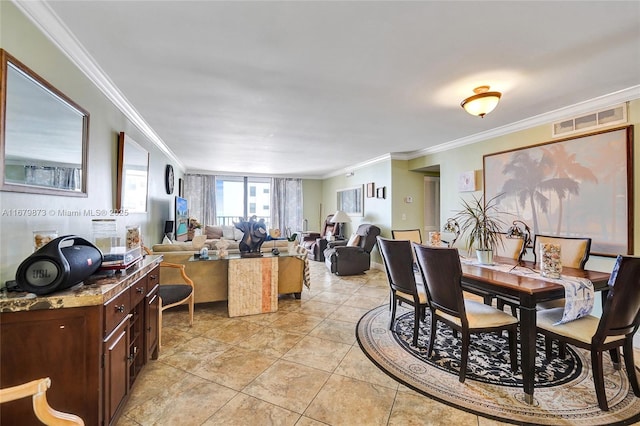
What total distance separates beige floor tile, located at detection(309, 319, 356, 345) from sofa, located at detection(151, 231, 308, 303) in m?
0.93

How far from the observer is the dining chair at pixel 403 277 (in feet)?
8.67

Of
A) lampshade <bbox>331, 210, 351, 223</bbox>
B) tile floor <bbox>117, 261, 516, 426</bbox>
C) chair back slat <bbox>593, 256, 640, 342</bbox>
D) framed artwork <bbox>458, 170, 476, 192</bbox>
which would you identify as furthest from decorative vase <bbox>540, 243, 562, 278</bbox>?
lampshade <bbox>331, 210, 351, 223</bbox>

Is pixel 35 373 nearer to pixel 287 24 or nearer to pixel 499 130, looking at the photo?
pixel 287 24

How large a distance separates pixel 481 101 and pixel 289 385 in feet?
9.77

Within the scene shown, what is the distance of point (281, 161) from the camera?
21.4 feet

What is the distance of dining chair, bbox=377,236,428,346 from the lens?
2643 mm

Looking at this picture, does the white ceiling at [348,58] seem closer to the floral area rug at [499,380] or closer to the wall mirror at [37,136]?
the wall mirror at [37,136]

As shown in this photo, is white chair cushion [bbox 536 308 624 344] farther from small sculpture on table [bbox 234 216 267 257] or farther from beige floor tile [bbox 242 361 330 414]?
small sculpture on table [bbox 234 216 267 257]

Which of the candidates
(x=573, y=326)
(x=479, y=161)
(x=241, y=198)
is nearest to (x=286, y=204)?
(x=241, y=198)

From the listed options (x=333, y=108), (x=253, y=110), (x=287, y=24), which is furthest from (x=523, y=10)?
(x=253, y=110)

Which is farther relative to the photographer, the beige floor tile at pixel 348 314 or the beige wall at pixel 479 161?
the beige floor tile at pixel 348 314

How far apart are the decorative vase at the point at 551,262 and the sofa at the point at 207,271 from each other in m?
2.64

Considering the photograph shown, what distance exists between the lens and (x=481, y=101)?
2619 mm

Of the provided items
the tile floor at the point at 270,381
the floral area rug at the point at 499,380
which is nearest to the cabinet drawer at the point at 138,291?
the tile floor at the point at 270,381
